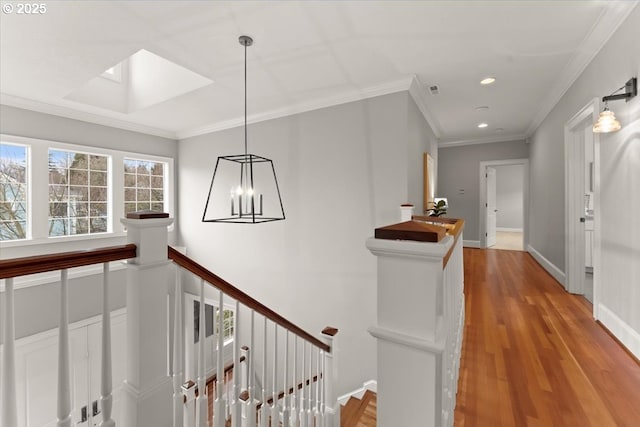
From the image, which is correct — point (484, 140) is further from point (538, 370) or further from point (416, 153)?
point (538, 370)

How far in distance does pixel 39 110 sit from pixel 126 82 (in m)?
1.11

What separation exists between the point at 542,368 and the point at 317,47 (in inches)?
121

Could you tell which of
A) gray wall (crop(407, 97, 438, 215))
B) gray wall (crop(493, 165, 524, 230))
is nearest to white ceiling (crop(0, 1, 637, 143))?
gray wall (crop(407, 97, 438, 215))

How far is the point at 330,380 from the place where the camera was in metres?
2.28

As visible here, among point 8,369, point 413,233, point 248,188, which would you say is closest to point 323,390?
point 8,369

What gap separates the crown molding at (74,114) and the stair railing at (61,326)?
13.8 feet

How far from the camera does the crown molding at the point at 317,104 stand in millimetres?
3168

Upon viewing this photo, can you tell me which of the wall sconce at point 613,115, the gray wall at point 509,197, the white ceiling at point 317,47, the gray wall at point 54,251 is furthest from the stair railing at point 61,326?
the gray wall at point 509,197

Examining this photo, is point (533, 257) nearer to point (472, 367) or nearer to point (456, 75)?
point (456, 75)

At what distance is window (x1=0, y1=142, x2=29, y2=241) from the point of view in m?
3.41

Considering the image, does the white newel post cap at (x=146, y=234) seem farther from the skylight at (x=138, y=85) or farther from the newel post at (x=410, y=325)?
the skylight at (x=138, y=85)

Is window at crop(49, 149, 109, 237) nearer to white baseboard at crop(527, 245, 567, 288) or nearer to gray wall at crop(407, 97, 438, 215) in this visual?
gray wall at crop(407, 97, 438, 215)

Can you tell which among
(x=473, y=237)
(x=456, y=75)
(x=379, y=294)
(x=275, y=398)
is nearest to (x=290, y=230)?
(x=275, y=398)

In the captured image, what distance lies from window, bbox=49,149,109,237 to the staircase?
173 inches
